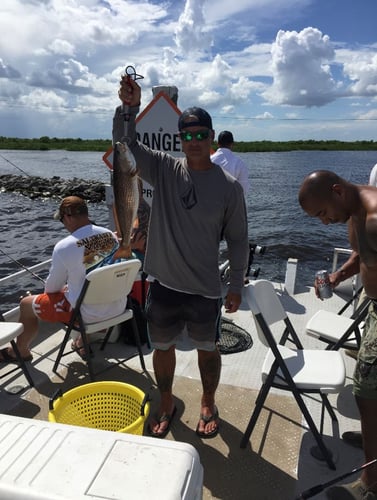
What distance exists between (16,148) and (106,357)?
3406 inches

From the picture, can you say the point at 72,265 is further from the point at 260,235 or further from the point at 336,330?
the point at 260,235

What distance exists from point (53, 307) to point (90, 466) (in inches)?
90.7

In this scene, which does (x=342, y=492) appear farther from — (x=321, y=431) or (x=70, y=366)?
(x=70, y=366)

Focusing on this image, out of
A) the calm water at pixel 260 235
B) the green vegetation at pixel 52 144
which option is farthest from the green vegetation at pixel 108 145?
the calm water at pixel 260 235

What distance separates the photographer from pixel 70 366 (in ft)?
12.0

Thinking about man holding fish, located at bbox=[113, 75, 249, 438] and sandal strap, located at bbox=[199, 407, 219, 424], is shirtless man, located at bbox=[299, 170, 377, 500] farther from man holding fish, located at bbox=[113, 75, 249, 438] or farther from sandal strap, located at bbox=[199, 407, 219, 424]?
sandal strap, located at bbox=[199, 407, 219, 424]

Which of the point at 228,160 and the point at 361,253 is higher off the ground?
the point at 228,160

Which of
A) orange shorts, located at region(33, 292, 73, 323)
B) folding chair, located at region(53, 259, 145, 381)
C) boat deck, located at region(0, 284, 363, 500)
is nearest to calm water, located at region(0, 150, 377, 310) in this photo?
boat deck, located at region(0, 284, 363, 500)

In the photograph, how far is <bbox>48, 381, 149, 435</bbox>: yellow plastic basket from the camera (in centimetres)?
227

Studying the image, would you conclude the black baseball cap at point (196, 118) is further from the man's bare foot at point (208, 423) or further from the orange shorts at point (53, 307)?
the man's bare foot at point (208, 423)

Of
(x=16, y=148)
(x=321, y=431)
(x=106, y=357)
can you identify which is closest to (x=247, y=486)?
(x=321, y=431)

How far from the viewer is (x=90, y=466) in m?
1.23

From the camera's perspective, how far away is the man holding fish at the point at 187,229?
2479mm

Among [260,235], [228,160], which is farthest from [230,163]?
[260,235]
